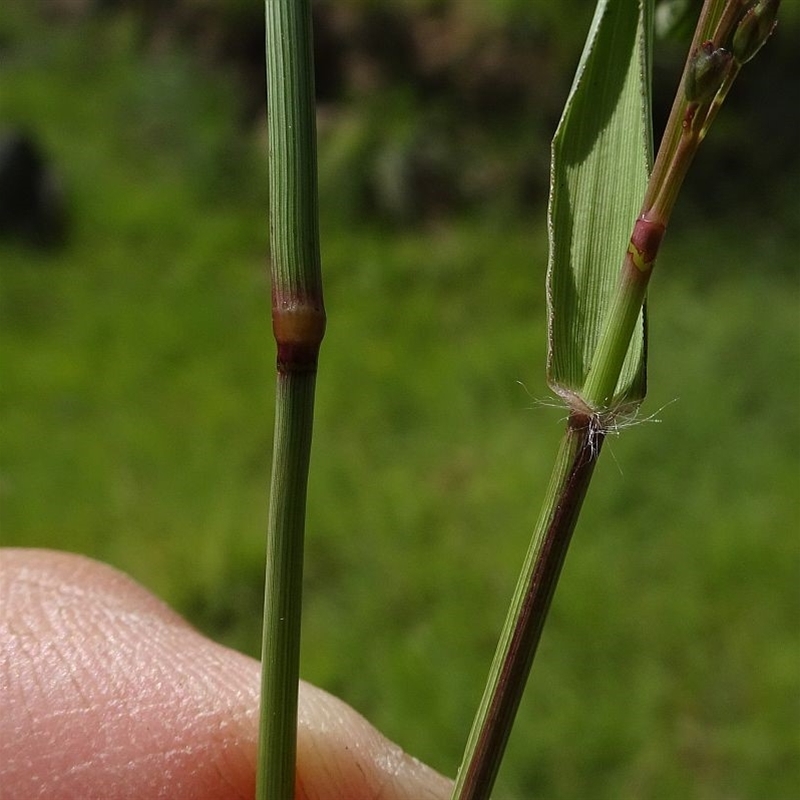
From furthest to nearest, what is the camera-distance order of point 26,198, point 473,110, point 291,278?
point 473,110 → point 26,198 → point 291,278

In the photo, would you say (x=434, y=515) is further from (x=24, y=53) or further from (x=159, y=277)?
(x=24, y=53)

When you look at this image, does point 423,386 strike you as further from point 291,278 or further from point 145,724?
point 291,278

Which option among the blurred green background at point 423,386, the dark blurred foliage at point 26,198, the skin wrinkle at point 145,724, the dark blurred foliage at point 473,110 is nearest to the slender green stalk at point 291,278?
the skin wrinkle at point 145,724

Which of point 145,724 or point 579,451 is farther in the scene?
point 145,724

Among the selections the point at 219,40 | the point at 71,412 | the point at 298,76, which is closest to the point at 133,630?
the point at 298,76

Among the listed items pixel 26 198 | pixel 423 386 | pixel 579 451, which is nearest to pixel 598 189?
pixel 579 451
